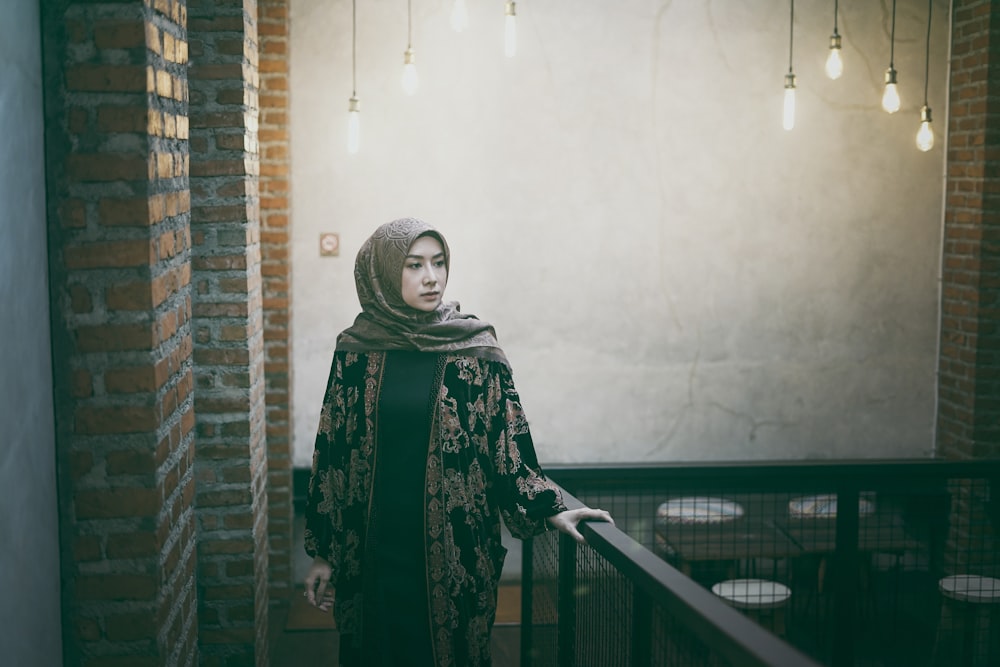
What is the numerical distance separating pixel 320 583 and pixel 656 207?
366 centimetres

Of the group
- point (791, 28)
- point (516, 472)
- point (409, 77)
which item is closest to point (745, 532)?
point (516, 472)

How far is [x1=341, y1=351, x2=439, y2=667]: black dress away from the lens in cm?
267

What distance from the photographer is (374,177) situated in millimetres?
5629

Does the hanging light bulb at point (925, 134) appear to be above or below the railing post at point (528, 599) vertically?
above

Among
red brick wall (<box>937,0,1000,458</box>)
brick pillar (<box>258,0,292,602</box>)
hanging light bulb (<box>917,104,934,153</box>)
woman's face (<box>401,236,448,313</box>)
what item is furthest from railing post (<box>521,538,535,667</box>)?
red brick wall (<box>937,0,1000,458</box>)

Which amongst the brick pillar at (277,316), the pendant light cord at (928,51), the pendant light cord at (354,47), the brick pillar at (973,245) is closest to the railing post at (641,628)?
the brick pillar at (277,316)

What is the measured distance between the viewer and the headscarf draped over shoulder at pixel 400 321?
273 centimetres

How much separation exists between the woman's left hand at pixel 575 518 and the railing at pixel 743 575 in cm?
8

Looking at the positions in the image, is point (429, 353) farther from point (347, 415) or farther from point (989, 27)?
point (989, 27)

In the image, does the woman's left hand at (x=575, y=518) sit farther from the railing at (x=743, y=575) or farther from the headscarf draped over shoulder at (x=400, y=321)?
the headscarf draped over shoulder at (x=400, y=321)

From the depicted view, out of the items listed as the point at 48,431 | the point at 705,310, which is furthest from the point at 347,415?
the point at 705,310

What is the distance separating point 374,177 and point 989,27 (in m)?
3.42

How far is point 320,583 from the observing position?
277cm

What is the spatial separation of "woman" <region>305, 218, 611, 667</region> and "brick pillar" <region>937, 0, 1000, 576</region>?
3.73 metres
